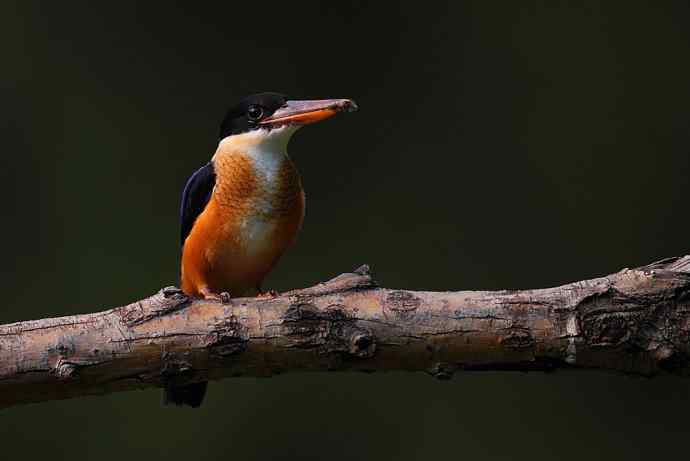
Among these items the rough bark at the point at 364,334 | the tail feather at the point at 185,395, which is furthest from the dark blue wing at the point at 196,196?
the rough bark at the point at 364,334

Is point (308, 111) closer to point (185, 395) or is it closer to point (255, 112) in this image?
point (255, 112)

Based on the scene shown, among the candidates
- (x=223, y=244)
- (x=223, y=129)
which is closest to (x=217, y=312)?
(x=223, y=244)

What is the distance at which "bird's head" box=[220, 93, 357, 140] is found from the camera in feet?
5.61

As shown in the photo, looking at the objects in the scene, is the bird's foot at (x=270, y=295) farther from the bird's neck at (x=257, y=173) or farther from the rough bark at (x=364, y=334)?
the bird's neck at (x=257, y=173)

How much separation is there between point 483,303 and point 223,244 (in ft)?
1.79

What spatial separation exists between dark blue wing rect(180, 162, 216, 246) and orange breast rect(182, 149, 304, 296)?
2cm

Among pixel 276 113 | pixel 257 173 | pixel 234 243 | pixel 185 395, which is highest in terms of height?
pixel 276 113

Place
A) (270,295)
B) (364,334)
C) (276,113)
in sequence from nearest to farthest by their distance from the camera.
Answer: (364,334) < (270,295) < (276,113)

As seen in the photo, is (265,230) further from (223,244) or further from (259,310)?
(259,310)

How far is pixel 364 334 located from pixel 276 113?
515 mm

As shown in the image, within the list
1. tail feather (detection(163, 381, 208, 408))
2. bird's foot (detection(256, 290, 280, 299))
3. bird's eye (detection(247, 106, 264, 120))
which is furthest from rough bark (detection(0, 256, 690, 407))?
bird's eye (detection(247, 106, 264, 120))

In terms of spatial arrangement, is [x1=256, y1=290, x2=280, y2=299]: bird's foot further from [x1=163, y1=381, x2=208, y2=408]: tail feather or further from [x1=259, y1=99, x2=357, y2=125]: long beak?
[x1=259, y1=99, x2=357, y2=125]: long beak

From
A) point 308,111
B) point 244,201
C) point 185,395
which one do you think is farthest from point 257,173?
point 185,395

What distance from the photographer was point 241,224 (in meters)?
1.80
